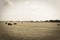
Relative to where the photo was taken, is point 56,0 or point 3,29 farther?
point 56,0

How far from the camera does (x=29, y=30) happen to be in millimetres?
911

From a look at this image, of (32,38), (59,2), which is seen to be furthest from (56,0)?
(32,38)

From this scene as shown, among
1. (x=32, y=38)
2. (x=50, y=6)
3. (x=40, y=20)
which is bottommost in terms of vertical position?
(x=32, y=38)

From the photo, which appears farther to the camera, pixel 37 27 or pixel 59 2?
pixel 59 2

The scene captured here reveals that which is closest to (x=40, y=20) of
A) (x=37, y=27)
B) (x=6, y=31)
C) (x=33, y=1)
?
(x=37, y=27)

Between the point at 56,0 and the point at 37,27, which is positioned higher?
the point at 56,0

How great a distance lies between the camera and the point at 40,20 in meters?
0.99

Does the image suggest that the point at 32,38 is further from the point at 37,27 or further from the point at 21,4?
the point at 21,4

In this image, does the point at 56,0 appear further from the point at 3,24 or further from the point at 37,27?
the point at 3,24

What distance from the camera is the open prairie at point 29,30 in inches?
34.0

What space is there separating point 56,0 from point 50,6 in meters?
0.08

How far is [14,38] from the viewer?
0.86 meters

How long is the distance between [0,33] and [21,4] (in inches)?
13.2

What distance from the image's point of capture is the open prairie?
34.0 inches
